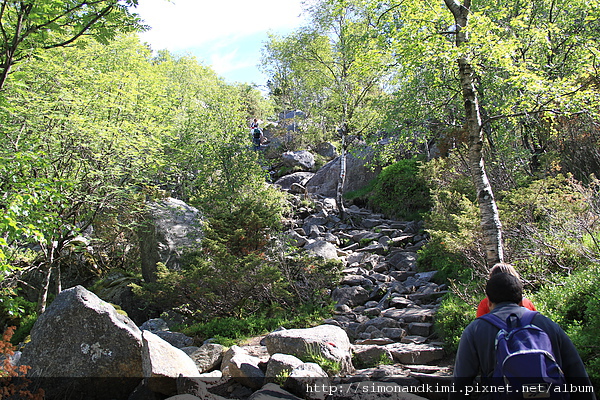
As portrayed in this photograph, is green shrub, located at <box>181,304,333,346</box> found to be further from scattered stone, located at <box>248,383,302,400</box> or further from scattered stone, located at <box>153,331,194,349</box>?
scattered stone, located at <box>248,383,302,400</box>

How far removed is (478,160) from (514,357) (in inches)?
213

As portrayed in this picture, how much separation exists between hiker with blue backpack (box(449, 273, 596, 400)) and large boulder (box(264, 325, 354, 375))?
3115 millimetres

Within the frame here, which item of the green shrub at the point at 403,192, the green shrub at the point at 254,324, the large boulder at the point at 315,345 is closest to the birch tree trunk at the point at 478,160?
the large boulder at the point at 315,345

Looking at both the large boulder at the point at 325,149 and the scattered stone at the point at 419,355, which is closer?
the scattered stone at the point at 419,355

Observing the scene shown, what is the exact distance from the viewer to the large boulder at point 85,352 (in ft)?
17.8

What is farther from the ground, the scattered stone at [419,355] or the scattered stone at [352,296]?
the scattered stone at [352,296]

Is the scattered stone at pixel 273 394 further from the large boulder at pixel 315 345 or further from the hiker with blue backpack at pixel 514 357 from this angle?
the hiker with blue backpack at pixel 514 357

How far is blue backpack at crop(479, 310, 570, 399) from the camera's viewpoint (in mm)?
2178

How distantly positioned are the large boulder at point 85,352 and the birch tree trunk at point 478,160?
5.56 metres

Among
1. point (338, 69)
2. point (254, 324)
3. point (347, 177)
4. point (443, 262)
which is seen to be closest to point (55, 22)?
point (254, 324)

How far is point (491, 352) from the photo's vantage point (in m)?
2.47

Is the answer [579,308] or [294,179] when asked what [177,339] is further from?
[294,179]

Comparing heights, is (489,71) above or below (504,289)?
above

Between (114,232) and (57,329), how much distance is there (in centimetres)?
743
